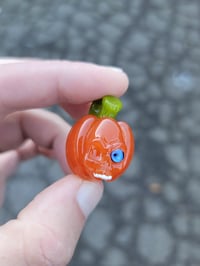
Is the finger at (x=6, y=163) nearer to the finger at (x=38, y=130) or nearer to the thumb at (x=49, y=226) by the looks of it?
the finger at (x=38, y=130)

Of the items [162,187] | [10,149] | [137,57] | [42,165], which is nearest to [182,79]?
[137,57]

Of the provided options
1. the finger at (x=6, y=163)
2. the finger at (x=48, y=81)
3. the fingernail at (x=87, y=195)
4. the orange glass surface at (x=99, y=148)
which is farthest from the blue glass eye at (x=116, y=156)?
the finger at (x=6, y=163)

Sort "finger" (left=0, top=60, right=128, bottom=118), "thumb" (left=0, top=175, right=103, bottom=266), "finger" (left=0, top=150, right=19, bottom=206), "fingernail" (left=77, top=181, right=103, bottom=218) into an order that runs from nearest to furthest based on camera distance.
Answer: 1. "thumb" (left=0, top=175, right=103, bottom=266)
2. "fingernail" (left=77, top=181, right=103, bottom=218)
3. "finger" (left=0, top=60, right=128, bottom=118)
4. "finger" (left=0, top=150, right=19, bottom=206)

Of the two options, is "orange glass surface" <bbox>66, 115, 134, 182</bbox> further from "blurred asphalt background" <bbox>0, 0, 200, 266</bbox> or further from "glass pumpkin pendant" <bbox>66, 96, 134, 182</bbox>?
"blurred asphalt background" <bbox>0, 0, 200, 266</bbox>

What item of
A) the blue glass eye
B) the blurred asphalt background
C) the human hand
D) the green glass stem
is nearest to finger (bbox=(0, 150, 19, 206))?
the human hand

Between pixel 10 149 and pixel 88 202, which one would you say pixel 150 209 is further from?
pixel 88 202

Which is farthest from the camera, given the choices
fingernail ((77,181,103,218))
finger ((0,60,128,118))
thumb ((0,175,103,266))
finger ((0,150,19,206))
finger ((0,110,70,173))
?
finger ((0,150,19,206))
